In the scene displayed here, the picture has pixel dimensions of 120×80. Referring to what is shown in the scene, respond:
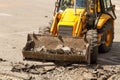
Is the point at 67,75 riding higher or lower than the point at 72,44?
lower

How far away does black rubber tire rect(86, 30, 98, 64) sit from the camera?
397 inches

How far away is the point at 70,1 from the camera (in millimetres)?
11578

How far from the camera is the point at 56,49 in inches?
397

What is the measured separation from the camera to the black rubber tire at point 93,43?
397 inches

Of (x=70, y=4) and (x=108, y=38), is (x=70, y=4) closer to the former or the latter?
(x=70, y=4)

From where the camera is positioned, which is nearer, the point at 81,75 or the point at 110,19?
the point at 81,75

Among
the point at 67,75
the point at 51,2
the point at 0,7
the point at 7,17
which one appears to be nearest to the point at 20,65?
the point at 67,75

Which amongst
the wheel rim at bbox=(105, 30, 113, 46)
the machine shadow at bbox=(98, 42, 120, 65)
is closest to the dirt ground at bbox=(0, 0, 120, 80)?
the machine shadow at bbox=(98, 42, 120, 65)

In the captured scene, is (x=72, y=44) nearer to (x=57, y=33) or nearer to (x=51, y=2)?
(x=57, y=33)

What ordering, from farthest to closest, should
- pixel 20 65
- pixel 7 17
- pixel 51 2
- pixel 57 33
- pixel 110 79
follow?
pixel 51 2
pixel 7 17
pixel 57 33
pixel 20 65
pixel 110 79

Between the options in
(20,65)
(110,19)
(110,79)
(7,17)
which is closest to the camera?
(110,79)

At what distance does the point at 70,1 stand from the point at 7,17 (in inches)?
368

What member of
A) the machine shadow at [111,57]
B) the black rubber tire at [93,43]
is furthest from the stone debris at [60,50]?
the machine shadow at [111,57]

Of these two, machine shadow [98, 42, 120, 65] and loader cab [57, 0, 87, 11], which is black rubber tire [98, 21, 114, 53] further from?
loader cab [57, 0, 87, 11]
